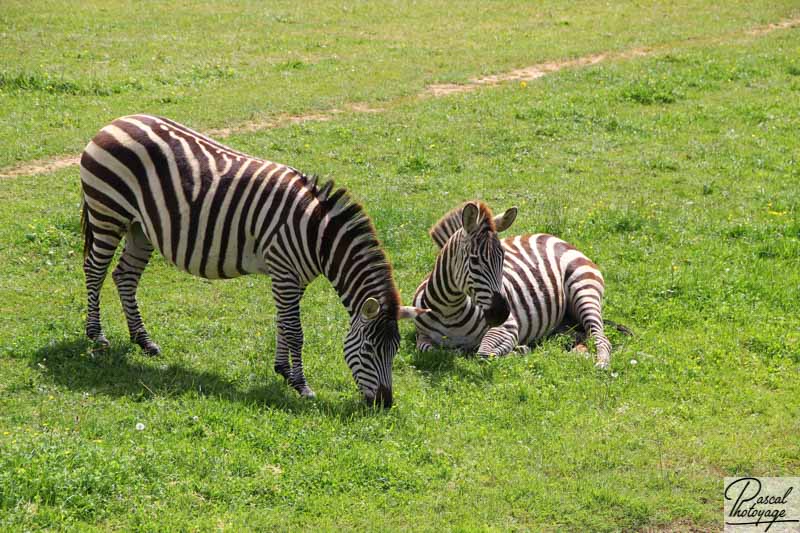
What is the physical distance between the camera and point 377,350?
28.2 ft

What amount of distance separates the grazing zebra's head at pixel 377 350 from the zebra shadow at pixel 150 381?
17cm

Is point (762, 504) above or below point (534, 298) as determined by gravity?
below

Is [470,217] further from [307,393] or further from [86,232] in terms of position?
[86,232]

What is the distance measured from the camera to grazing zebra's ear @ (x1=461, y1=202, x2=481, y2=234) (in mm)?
A: 9664

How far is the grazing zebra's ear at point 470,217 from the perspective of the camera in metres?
9.66

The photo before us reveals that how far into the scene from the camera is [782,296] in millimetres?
11422

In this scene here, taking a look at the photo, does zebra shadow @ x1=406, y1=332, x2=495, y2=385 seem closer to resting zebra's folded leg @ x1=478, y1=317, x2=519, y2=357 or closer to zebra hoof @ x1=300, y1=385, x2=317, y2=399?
resting zebra's folded leg @ x1=478, y1=317, x2=519, y2=357

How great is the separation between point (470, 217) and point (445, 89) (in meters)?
11.8

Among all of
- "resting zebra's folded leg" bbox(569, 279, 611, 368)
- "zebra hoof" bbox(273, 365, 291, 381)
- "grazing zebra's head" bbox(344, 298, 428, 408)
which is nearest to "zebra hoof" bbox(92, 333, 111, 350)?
"zebra hoof" bbox(273, 365, 291, 381)

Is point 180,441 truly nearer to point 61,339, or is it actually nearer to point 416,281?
point 61,339

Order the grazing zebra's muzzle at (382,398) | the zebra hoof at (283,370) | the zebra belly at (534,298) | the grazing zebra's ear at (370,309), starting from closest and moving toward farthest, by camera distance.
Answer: the grazing zebra's ear at (370,309) < the grazing zebra's muzzle at (382,398) < the zebra hoof at (283,370) < the zebra belly at (534,298)

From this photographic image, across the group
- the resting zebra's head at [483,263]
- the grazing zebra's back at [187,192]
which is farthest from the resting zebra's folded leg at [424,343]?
the grazing zebra's back at [187,192]

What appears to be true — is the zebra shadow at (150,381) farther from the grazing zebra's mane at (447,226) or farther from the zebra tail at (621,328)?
the zebra tail at (621,328)

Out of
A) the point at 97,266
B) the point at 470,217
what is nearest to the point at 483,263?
the point at 470,217
